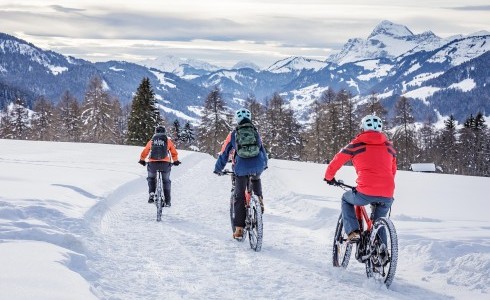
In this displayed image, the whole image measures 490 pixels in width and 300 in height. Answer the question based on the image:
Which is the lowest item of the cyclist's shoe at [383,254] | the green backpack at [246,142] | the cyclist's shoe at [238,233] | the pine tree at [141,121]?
the cyclist's shoe at [238,233]

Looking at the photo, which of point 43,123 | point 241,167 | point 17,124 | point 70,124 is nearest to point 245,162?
point 241,167

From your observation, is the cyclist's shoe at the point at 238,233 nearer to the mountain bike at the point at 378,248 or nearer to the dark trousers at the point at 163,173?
the mountain bike at the point at 378,248

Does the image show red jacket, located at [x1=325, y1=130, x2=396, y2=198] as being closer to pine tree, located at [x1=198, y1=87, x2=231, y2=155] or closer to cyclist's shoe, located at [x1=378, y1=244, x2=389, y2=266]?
cyclist's shoe, located at [x1=378, y1=244, x2=389, y2=266]

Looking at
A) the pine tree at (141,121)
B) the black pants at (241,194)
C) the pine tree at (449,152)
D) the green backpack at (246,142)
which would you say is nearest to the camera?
the green backpack at (246,142)

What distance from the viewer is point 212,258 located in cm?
768

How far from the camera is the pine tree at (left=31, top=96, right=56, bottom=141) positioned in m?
76.2

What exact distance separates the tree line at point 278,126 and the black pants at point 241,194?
118 ft

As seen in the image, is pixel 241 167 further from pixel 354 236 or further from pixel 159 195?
pixel 159 195

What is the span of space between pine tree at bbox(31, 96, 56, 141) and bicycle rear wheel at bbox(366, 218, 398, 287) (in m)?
75.6

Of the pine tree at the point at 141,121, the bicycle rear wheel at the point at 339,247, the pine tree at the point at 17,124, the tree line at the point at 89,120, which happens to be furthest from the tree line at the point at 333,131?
the bicycle rear wheel at the point at 339,247

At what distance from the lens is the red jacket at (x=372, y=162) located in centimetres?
647

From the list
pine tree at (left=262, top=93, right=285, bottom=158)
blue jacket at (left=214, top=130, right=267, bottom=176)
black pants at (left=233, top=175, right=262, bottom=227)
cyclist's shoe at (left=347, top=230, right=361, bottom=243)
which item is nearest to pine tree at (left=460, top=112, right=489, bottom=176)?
pine tree at (left=262, top=93, right=285, bottom=158)

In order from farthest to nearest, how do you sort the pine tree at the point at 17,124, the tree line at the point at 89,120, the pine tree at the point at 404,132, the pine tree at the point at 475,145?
the pine tree at the point at 17,124 < the pine tree at the point at 475,145 < the pine tree at the point at 404,132 < the tree line at the point at 89,120

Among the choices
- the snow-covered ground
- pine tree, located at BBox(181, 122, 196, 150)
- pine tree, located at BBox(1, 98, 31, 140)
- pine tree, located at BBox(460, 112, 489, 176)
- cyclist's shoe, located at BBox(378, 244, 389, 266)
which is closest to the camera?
the snow-covered ground
